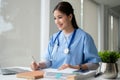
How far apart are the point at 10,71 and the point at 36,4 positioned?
1629mm

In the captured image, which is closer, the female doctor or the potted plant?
the potted plant

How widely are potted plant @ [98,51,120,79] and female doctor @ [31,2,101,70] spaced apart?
Answer: 0.23 m

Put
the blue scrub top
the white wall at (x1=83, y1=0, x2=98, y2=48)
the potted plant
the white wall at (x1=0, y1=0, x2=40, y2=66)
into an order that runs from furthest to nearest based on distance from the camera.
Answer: the white wall at (x1=83, y1=0, x2=98, y2=48) < the white wall at (x1=0, y1=0, x2=40, y2=66) < the blue scrub top < the potted plant

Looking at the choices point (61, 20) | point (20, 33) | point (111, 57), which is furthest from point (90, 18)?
point (111, 57)

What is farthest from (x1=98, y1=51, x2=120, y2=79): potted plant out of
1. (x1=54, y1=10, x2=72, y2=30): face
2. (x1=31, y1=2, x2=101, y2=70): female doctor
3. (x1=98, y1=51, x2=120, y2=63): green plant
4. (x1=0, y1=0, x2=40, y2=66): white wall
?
(x1=0, y1=0, x2=40, y2=66): white wall

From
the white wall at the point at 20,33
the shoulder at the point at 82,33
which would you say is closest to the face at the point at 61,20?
the shoulder at the point at 82,33

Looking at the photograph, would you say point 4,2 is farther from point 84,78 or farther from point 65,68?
point 84,78

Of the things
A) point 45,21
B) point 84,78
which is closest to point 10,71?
point 84,78

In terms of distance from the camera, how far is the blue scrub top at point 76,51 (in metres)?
1.61

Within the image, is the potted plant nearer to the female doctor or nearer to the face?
the female doctor

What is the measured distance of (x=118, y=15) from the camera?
4.95 metres

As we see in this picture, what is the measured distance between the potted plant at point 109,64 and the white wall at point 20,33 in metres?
1.32

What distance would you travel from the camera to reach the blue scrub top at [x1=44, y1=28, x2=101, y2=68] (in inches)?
63.5

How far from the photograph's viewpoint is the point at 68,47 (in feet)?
5.41
